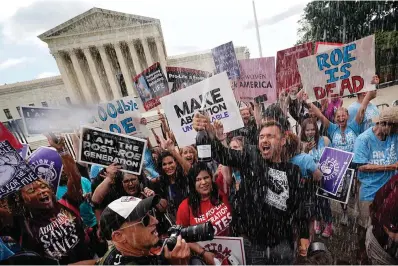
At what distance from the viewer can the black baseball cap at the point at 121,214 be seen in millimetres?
1567

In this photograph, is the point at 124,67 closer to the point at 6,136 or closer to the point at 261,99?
the point at 261,99

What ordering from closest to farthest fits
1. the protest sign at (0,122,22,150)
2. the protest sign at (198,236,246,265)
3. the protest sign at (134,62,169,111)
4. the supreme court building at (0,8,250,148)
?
the protest sign at (198,236,246,265) < the protest sign at (0,122,22,150) < the protest sign at (134,62,169,111) < the supreme court building at (0,8,250,148)

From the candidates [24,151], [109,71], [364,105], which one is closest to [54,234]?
[24,151]

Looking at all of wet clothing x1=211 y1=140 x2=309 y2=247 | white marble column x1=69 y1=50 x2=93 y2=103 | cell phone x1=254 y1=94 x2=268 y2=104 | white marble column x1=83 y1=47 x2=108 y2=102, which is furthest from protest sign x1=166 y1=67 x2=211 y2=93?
white marble column x1=83 y1=47 x2=108 y2=102

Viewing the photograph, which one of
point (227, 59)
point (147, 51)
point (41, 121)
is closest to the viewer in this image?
point (41, 121)

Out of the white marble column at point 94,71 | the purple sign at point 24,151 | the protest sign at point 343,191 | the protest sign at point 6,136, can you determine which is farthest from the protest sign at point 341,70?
the white marble column at point 94,71

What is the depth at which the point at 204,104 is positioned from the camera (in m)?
2.94

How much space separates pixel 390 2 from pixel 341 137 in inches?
924

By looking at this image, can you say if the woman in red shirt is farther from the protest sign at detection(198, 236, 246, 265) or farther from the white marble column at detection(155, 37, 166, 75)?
the white marble column at detection(155, 37, 166, 75)

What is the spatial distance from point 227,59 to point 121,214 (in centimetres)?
347

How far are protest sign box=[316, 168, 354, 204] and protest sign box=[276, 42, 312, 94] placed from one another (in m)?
1.58

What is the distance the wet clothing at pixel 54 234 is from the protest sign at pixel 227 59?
3.20 metres

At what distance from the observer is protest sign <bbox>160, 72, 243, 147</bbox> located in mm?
2900

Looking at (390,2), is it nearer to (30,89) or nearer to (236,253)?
(236,253)
